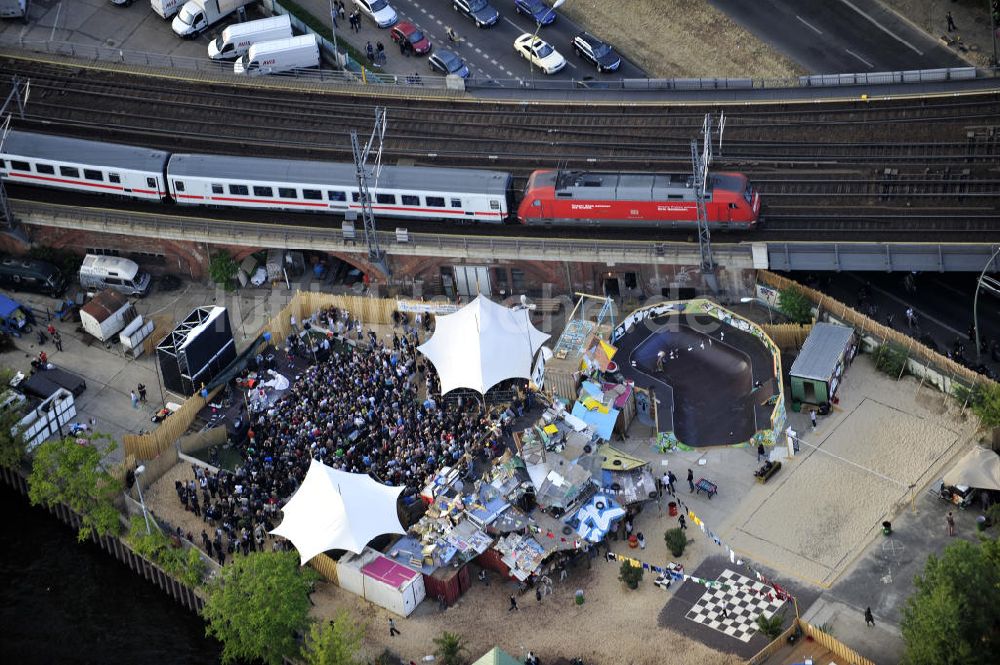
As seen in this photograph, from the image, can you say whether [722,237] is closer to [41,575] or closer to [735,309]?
[735,309]

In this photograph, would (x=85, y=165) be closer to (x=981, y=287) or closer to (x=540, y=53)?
(x=540, y=53)

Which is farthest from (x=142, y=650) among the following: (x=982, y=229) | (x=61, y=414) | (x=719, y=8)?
(x=719, y=8)

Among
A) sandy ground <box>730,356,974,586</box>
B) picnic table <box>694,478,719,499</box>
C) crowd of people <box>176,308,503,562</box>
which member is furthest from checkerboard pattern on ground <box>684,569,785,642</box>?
crowd of people <box>176,308,503,562</box>

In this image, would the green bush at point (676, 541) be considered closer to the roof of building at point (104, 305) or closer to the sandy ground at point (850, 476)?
the sandy ground at point (850, 476)

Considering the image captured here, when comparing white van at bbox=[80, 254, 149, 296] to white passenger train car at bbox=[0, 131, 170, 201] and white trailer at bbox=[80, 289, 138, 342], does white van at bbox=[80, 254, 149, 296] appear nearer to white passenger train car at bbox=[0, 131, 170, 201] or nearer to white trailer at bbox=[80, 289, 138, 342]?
white trailer at bbox=[80, 289, 138, 342]

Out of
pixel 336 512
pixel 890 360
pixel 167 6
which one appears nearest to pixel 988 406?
pixel 890 360

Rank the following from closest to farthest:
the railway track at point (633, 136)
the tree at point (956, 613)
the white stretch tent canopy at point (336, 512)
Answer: the tree at point (956, 613) → the white stretch tent canopy at point (336, 512) → the railway track at point (633, 136)

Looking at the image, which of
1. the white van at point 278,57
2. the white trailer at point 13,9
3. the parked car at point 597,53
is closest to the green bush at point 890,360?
the parked car at point 597,53
